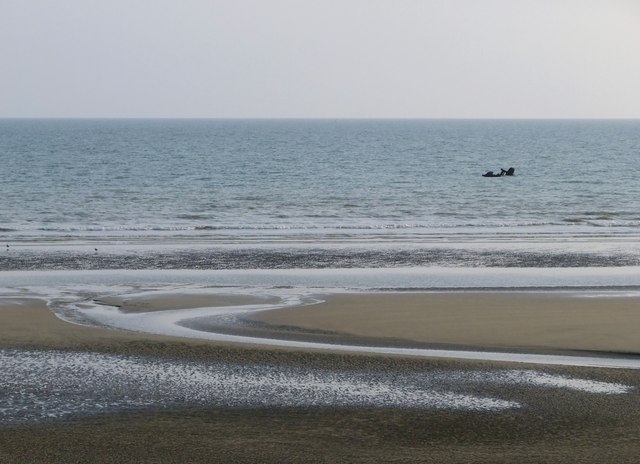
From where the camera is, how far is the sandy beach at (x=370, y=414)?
9.84 m

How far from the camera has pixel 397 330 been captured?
53.1 feet

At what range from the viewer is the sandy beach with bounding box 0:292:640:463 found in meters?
9.84

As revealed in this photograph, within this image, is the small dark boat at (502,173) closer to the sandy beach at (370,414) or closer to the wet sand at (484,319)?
the wet sand at (484,319)

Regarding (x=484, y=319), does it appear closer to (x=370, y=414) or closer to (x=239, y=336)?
(x=239, y=336)

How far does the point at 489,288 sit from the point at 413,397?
9.10m

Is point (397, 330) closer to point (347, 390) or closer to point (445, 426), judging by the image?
point (347, 390)

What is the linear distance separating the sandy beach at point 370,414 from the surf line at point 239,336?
44 centimetres

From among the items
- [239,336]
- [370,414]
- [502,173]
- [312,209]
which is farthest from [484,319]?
[502,173]

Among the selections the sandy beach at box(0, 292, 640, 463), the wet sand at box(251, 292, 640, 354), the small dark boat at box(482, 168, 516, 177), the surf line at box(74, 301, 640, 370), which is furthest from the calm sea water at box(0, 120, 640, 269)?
the sandy beach at box(0, 292, 640, 463)

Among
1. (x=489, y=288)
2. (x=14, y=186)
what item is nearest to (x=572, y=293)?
(x=489, y=288)

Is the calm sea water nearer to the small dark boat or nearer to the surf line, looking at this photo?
the small dark boat

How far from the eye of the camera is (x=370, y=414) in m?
11.1

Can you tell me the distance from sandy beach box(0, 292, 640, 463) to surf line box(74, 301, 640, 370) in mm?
442

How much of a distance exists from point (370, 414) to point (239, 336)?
4833mm
